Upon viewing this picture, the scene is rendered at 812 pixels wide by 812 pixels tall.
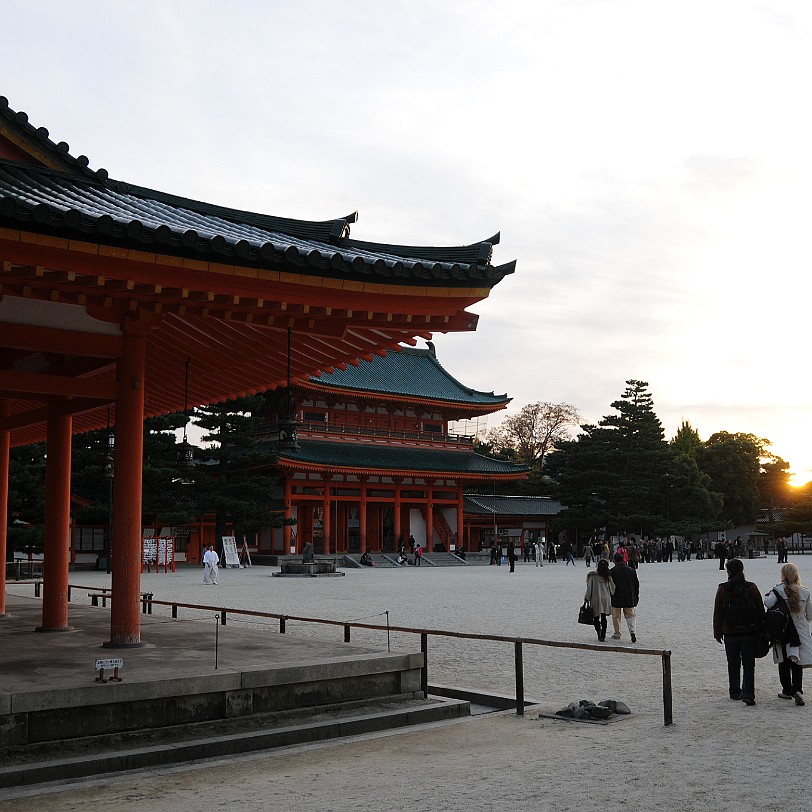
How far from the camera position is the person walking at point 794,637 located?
328 inches

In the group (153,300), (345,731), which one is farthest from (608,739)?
(153,300)

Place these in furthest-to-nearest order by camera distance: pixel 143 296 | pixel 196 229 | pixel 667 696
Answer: pixel 196 229
pixel 667 696
pixel 143 296

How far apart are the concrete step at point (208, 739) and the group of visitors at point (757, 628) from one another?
106 inches

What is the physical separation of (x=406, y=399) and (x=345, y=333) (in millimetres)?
39999

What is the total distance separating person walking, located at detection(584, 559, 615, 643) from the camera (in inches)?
545

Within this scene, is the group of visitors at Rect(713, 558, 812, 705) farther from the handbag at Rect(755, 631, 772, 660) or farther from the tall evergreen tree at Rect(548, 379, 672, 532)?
the tall evergreen tree at Rect(548, 379, 672, 532)

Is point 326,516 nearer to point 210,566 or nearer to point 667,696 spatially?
point 210,566

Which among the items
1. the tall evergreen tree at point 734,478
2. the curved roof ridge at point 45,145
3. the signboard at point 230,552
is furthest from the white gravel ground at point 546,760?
the tall evergreen tree at point 734,478

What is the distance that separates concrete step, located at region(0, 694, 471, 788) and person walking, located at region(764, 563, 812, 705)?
10.0 ft

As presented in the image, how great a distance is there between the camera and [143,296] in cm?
744

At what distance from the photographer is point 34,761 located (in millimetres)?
6082

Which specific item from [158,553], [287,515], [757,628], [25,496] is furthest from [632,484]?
[757,628]

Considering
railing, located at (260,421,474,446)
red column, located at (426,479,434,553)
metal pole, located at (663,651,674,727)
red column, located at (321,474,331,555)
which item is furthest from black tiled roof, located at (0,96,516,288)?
red column, located at (426,479,434,553)

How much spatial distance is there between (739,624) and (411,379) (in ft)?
144
